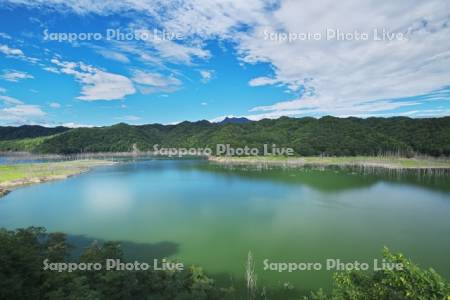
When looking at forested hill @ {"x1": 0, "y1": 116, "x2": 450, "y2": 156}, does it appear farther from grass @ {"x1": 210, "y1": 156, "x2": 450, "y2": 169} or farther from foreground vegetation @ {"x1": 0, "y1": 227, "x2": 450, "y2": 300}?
foreground vegetation @ {"x1": 0, "y1": 227, "x2": 450, "y2": 300}

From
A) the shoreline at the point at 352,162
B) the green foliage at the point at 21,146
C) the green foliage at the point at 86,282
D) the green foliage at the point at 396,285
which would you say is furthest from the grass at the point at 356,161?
the green foliage at the point at 21,146

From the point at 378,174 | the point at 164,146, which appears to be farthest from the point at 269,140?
the point at 164,146

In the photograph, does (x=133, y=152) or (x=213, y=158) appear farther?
(x=133, y=152)

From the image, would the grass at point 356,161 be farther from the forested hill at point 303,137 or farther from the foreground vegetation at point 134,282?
the foreground vegetation at point 134,282

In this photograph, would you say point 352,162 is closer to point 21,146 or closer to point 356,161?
point 356,161

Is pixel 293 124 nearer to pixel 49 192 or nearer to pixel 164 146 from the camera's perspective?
pixel 164 146

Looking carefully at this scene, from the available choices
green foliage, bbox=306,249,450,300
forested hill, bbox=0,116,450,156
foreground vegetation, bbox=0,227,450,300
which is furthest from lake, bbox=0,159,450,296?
forested hill, bbox=0,116,450,156
